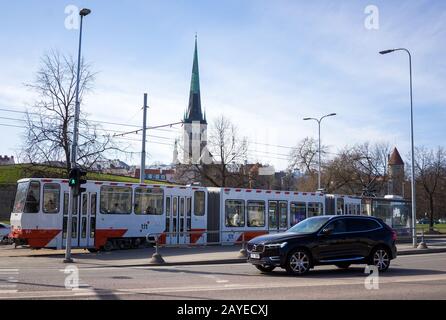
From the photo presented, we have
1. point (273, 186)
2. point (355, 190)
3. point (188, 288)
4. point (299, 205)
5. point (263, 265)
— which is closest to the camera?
point (188, 288)

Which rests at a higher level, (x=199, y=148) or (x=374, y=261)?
(x=199, y=148)

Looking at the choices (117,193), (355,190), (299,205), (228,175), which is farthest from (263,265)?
(355,190)

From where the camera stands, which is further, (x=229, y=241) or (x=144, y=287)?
(x=229, y=241)

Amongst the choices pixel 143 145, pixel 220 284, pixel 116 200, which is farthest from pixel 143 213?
pixel 220 284

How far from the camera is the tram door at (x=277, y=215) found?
97.5 feet

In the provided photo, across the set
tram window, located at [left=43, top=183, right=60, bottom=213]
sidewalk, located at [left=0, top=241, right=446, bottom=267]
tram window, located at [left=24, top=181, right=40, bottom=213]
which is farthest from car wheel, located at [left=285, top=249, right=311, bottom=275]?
tram window, located at [left=24, top=181, right=40, bottom=213]

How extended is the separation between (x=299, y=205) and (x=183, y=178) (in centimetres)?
2324

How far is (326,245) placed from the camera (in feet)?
47.6

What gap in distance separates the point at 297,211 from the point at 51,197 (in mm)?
14740

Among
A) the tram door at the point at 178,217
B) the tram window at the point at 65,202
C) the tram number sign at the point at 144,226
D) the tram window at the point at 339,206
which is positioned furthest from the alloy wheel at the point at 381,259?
the tram window at the point at 339,206

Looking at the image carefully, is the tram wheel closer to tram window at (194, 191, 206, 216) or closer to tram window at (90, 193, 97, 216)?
tram window at (90, 193, 97, 216)

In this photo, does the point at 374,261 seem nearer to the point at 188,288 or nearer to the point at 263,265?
the point at 263,265

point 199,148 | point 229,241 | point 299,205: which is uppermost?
point 199,148

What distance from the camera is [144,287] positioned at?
11594 millimetres
